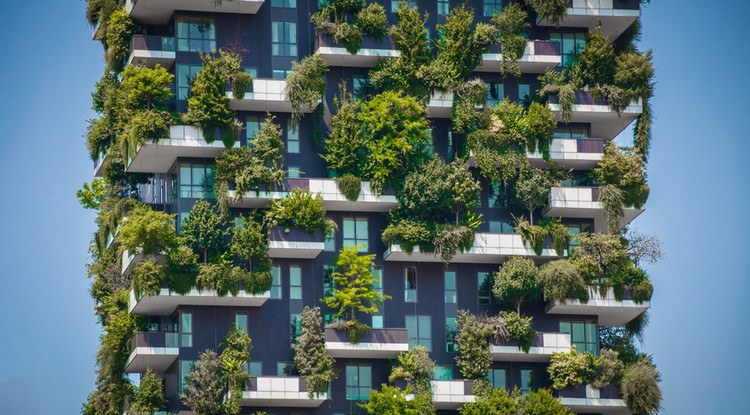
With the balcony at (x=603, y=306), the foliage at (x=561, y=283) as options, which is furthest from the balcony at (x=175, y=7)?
the balcony at (x=603, y=306)

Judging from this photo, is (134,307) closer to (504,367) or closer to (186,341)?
(186,341)

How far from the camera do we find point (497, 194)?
135 m

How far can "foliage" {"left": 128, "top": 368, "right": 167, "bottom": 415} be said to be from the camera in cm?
12756

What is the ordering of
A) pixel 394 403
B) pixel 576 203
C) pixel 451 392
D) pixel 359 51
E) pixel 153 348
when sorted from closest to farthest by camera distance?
pixel 394 403, pixel 153 348, pixel 451 392, pixel 359 51, pixel 576 203

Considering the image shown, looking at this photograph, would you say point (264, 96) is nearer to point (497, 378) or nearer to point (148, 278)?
point (148, 278)

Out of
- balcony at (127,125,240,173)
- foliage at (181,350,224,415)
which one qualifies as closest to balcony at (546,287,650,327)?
foliage at (181,350,224,415)

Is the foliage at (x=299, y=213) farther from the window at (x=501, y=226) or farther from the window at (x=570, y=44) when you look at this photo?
the window at (x=570, y=44)

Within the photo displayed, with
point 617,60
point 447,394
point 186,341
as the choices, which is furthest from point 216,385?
point 617,60

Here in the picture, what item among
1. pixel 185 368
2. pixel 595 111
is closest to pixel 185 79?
pixel 185 368

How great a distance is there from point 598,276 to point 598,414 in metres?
7.82

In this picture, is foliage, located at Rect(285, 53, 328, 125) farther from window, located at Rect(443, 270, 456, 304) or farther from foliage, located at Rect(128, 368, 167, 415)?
foliage, located at Rect(128, 368, 167, 415)

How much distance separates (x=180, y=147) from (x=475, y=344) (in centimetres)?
1969

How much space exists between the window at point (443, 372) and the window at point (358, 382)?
12.3 ft

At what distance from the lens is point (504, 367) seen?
13300 centimetres
